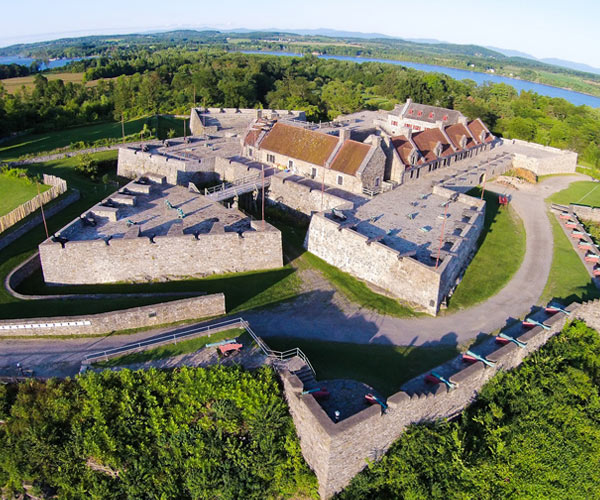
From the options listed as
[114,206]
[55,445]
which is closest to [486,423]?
[55,445]

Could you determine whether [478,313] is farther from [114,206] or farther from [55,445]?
[114,206]

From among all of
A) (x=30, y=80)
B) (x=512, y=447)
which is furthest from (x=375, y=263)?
(x=30, y=80)

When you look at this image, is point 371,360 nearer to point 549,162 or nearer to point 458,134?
point 458,134

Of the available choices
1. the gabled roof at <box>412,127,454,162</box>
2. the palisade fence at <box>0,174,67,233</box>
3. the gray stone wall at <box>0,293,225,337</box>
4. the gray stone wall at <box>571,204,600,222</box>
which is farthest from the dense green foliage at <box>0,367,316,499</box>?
the gray stone wall at <box>571,204,600,222</box>

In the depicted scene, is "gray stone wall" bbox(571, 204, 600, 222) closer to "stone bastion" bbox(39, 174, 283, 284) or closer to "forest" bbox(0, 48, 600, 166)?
"forest" bbox(0, 48, 600, 166)

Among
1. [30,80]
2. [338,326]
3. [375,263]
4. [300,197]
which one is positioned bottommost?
[338,326]

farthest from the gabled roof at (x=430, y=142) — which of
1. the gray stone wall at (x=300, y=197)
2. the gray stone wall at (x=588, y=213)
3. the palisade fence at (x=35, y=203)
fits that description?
the palisade fence at (x=35, y=203)
